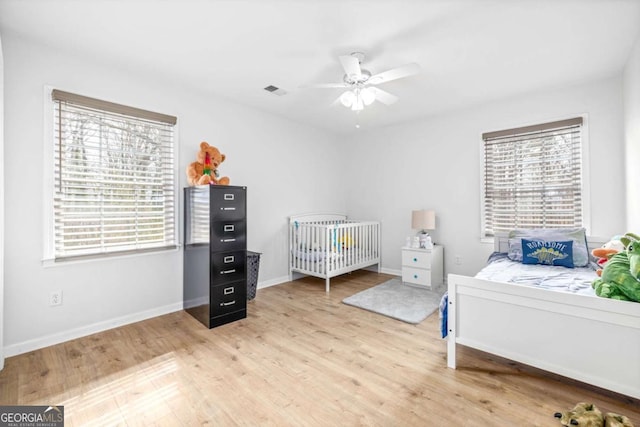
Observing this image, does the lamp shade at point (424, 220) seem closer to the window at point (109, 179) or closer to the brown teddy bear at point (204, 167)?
the brown teddy bear at point (204, 167)

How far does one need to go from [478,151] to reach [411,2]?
250 centimetres

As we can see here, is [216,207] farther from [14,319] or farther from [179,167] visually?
[14,319]

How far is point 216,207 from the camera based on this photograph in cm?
271

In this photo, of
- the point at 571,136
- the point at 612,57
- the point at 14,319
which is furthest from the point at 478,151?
the point at 14,319

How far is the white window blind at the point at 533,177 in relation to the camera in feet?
10.5

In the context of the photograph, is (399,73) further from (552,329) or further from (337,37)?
(552,329)

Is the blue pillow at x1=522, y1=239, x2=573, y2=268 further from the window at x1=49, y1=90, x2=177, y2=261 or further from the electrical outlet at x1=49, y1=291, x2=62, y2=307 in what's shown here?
the electrical outlet at x1=49, y1=291, x2=62, y2=307

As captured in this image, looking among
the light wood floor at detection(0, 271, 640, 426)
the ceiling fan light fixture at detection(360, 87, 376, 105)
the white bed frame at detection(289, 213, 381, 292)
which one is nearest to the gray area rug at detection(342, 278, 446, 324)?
the light wood floor at detection(0, 271, 640, 426)

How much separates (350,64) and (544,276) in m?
2.27

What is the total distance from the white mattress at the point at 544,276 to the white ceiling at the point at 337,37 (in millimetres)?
1819

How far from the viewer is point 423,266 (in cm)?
379

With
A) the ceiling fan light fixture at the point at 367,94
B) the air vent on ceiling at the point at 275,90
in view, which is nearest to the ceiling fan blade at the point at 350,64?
the ceiling fan light fixture at the point at 367,94

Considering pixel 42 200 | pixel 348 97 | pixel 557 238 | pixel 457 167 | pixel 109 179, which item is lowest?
pixel 557 238

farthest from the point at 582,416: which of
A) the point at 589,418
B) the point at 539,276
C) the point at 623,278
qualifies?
the point at 539,276
